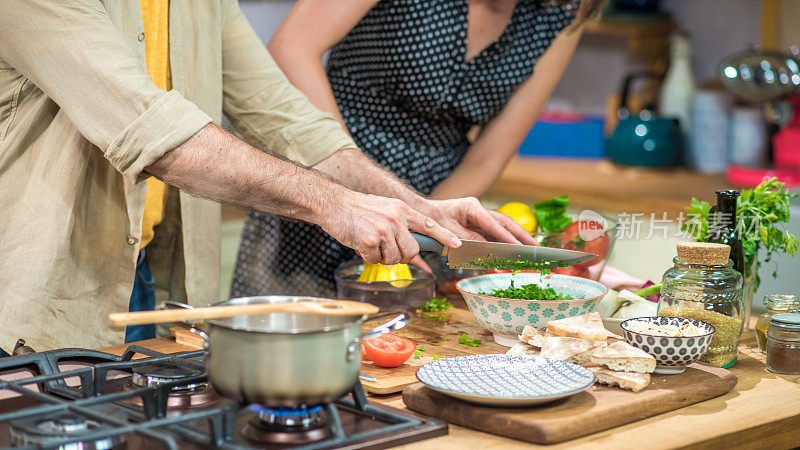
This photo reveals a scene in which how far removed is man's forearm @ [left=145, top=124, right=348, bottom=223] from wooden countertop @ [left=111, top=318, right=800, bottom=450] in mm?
343

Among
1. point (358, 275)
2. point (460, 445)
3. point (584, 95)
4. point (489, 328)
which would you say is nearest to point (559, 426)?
point (460, 445)

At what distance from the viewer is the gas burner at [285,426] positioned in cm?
91

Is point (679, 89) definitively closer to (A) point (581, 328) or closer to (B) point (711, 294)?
(B) point (711, 294)

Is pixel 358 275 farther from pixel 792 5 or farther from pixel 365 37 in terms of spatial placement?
pixel 792 5

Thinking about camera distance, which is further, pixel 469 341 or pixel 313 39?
pixel 313 39

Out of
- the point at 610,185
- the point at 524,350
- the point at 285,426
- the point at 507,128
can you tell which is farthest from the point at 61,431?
the point at 610,185

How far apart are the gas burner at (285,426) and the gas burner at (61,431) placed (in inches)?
5.0

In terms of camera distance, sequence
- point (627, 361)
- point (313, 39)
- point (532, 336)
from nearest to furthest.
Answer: point (627, 361)
point (532, 336)
point (313, 39)

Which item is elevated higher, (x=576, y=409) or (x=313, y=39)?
(x=313, y=39)

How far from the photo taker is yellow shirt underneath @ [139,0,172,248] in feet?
5.06

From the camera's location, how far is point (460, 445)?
95cm

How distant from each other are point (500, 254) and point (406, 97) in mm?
640

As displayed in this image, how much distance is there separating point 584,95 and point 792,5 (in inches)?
41.8

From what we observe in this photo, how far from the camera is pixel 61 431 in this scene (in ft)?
2.92
